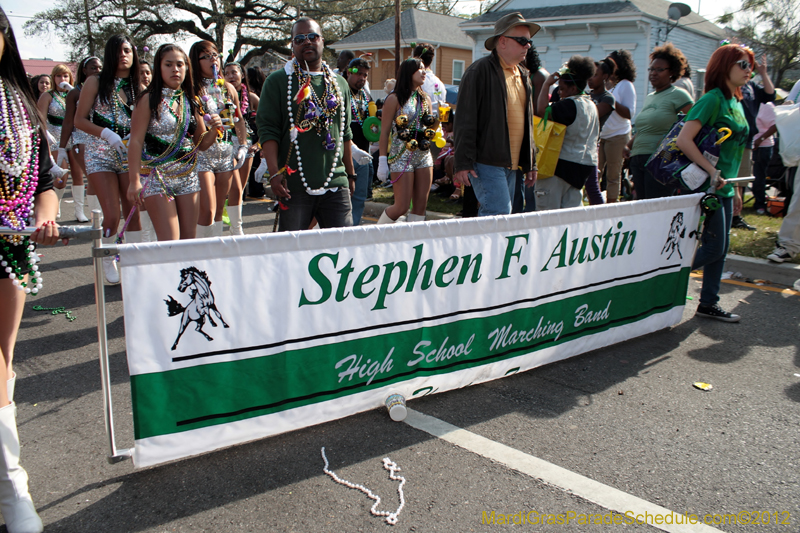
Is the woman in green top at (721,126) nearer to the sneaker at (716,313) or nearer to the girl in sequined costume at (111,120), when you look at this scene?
the sneaker at (716,313)

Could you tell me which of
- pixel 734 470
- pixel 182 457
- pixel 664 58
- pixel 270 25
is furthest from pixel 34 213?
pixel 270 25

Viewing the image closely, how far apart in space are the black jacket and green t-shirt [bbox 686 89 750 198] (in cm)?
140

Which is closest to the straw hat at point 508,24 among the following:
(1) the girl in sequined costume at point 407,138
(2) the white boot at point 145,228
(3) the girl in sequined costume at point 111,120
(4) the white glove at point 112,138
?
(1) the girl in sequined costume at point 407,138

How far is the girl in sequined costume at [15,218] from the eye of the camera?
2283 millimetres

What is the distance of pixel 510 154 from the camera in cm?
495

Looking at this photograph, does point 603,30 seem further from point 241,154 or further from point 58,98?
point 241,154

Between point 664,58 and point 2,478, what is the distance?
6.47 metres

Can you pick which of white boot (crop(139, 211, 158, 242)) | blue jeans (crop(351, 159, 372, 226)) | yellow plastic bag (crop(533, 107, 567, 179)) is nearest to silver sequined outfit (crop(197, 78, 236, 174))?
white boot (crop(139, 211, 158, 242))

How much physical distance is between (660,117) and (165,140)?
4.88 metres

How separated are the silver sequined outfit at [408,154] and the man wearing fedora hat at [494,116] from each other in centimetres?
117

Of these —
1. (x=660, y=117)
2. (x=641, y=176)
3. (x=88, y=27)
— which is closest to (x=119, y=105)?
(x=641, y=176)

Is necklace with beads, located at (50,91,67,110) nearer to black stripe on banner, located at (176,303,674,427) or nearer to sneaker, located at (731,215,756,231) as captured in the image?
black stripe on banner, located at (176,303,674,427)

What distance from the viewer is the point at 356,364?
3.07 meters

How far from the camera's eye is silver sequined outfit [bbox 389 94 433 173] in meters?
6.07
